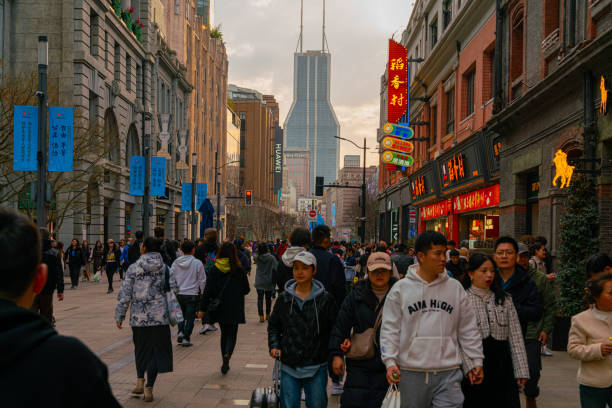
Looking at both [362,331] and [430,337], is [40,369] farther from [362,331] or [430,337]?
[362,331]

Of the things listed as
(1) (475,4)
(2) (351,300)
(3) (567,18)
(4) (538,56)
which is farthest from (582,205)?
(1) (475,4)

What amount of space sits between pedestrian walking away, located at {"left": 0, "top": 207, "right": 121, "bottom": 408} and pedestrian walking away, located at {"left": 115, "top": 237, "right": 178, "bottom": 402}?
18.7 feet

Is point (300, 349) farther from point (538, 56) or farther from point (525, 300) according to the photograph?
point (538, 56)

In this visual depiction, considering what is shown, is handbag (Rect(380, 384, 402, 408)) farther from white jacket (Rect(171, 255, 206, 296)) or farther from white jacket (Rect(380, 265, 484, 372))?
white jacket (Rect(171, 255, 206, 296))

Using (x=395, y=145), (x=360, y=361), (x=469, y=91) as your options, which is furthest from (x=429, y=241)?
(x=395, y=145)

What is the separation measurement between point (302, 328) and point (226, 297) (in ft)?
12.1

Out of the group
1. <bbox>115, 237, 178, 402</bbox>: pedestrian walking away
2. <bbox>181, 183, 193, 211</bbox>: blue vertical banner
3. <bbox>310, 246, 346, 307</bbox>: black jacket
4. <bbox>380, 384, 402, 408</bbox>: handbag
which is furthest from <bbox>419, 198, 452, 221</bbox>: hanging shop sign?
<bbox>380, 384, 402, 408</bbox>: handbag

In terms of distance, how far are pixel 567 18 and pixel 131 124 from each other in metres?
30.6

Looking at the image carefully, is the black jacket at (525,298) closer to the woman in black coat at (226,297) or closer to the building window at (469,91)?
the woman in black coat at (226,297)

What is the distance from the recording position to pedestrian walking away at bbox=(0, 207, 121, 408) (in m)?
1.65

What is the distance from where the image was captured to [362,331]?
4.92 meters

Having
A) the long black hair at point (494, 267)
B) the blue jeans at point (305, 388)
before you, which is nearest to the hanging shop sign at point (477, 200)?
the long black hair at point (494, 267)

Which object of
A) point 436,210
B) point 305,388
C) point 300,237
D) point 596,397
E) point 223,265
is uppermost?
point 436,210

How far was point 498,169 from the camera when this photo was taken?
18625mm
